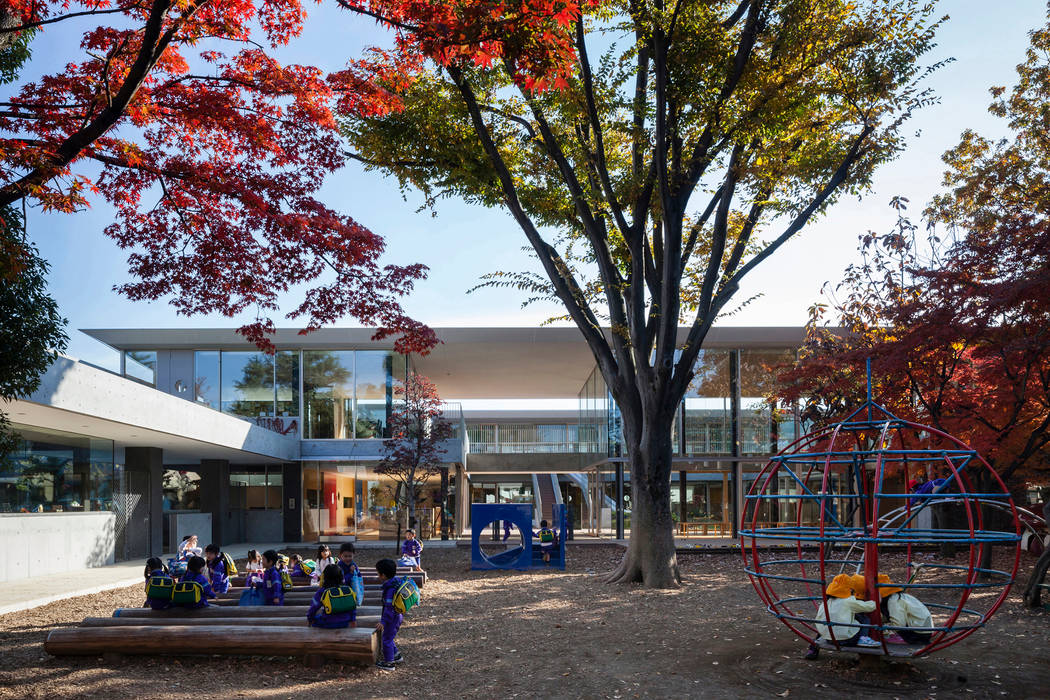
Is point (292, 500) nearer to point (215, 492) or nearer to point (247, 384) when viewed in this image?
point (215, 492)

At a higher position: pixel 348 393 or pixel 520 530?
pixel 348 393

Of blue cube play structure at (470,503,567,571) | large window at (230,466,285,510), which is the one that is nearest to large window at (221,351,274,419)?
large window at (230,466,285,510)

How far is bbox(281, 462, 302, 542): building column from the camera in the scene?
1073 inches

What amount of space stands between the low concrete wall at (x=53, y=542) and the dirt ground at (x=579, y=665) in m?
4.39

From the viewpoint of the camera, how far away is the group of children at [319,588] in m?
8.30

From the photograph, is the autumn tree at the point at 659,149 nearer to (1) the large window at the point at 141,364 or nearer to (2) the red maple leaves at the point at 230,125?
(2) the red maple leaves at the point at 230,125

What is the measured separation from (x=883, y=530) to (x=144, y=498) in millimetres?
18487

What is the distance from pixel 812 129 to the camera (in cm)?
1340

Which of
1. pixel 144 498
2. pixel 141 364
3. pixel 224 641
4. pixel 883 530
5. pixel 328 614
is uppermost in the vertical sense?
pixel 141 364

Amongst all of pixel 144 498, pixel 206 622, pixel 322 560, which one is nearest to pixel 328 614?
pixel 206 622

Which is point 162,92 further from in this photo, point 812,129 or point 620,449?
point 620,449

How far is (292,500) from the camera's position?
90.0 feet

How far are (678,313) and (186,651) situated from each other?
9150mm

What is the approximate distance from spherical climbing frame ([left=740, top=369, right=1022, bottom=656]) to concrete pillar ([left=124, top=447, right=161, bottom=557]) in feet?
46.3
